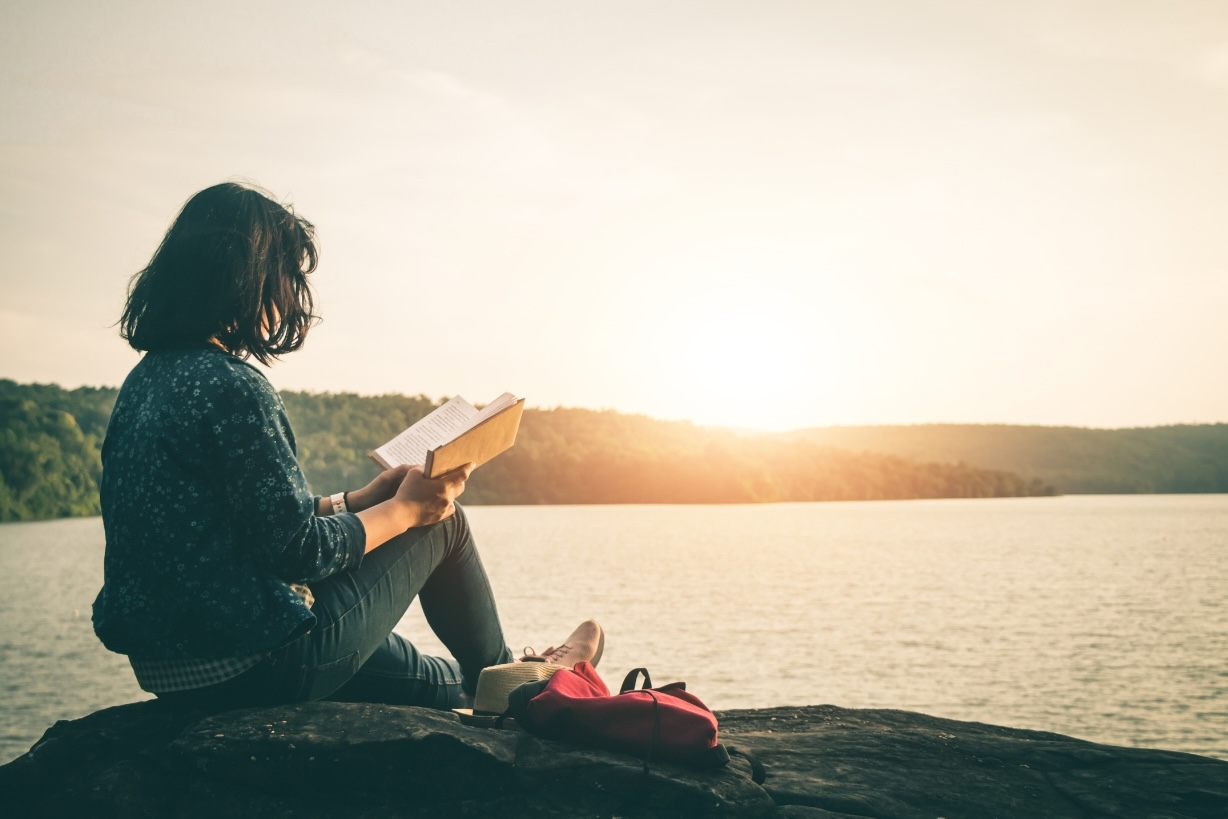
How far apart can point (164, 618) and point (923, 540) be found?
150 ft

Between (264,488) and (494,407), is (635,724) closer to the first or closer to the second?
(494,407)

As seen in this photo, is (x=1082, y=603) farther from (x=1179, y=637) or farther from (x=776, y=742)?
(x=776, y=742)

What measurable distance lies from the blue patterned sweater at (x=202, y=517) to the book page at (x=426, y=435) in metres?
0.80

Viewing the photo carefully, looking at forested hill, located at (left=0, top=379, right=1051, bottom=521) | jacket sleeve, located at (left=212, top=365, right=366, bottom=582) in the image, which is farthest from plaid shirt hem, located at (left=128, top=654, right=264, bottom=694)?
forested hill, located at (left=0, top=379, right=1051, bottom=521)

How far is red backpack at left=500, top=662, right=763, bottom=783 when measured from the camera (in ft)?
8.90

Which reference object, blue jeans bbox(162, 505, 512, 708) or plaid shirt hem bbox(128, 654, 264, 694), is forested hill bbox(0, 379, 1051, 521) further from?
plaid shirt hem bbox(128, 654, 264, 694)

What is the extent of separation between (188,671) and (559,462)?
266 ft

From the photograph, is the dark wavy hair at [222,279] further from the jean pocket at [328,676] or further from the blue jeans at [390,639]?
the jean pocket at [328,676]

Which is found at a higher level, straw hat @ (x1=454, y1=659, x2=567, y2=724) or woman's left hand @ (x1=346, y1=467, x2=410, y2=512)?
woman's left hand @ (x1=346, y1=467, x2=410, y2=512)

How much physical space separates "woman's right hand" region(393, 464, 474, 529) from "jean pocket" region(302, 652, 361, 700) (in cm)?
44

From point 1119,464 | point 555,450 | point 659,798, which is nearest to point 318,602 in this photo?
point 659,798

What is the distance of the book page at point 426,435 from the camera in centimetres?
321

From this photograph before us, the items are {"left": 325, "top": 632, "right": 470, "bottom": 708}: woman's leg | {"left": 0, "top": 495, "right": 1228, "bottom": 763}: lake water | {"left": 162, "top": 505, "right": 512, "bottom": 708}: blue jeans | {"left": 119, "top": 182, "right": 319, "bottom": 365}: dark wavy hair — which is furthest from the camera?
{"left": 0, "top": 495, "right": 1228, "bottom": 763}: lake water

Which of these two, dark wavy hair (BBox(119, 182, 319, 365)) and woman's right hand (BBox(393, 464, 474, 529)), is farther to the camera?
woman's right hand (BBox(393, 464, 474, 529))
